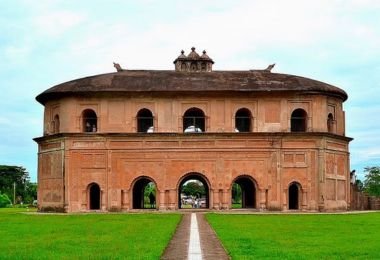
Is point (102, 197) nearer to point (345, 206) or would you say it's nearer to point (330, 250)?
point (345, 206)

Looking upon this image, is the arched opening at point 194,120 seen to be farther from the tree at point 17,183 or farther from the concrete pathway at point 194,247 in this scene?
the tree at point 17,183

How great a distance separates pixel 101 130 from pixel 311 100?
13.8m

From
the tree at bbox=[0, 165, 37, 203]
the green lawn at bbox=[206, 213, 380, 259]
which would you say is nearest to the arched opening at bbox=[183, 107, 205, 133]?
the green lawn at bbox=[206, 213, 380, 259]

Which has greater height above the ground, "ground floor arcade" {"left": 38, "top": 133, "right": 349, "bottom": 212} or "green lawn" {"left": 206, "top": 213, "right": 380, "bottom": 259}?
"ground floor arcade" {"left": 38, "top": 133, "right": 349, "bottom": 212}

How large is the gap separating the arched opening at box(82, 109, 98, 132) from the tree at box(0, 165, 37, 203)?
48125mm

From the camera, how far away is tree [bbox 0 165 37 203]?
93.9m

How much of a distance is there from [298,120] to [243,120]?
3.74 meters

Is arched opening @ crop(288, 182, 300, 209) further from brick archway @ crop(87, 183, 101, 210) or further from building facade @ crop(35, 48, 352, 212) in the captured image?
brick archway @ crop(87, 183, 101, 210)

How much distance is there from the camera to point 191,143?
4372 centimetres

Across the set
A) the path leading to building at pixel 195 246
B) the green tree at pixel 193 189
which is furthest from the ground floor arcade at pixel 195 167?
the green tree at pixel 193 189

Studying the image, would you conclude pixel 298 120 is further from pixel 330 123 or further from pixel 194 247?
pixel 194 247

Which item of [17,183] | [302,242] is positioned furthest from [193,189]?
[302,242]

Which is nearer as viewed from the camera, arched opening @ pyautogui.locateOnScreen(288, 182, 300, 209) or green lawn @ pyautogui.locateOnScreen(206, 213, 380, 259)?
green lawn @ pyautogui.locateOnScreen(206, 213, 380, 259)

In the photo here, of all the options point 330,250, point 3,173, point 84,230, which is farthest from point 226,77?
point 3,173
